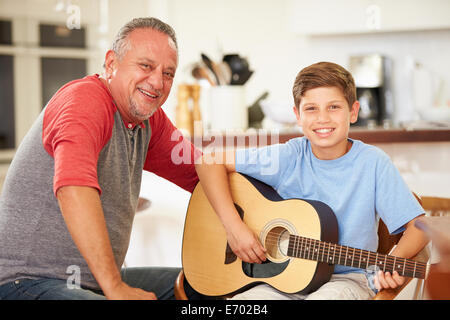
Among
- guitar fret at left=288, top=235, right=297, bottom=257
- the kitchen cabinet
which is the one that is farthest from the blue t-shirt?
the kitchen cabinet

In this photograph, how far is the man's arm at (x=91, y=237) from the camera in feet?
2.62

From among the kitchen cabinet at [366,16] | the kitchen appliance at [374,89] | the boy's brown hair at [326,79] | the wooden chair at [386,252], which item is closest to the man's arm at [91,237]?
the wooden chair at [386,252]

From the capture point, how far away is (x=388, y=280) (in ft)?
2.99

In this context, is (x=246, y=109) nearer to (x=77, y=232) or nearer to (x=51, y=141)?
(x=51, y=141)

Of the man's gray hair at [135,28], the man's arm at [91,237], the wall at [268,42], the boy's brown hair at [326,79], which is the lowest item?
the man's arm at [91,237]

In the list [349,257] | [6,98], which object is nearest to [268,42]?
[6,98]

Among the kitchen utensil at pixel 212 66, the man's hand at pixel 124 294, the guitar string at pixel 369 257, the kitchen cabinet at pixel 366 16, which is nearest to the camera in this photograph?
the man's hand at pixel 124 294

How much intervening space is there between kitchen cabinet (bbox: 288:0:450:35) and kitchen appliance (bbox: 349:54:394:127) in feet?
0.66

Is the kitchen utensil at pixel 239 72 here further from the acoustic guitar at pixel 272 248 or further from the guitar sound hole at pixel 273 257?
the guitar sound hole at pixel 273 257

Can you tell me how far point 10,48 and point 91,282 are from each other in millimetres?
2330

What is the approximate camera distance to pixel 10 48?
2920mm

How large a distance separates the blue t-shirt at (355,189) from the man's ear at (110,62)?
0.42 meters

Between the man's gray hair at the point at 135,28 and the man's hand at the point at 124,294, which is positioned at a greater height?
the man's gray hair at the point at 135,28
